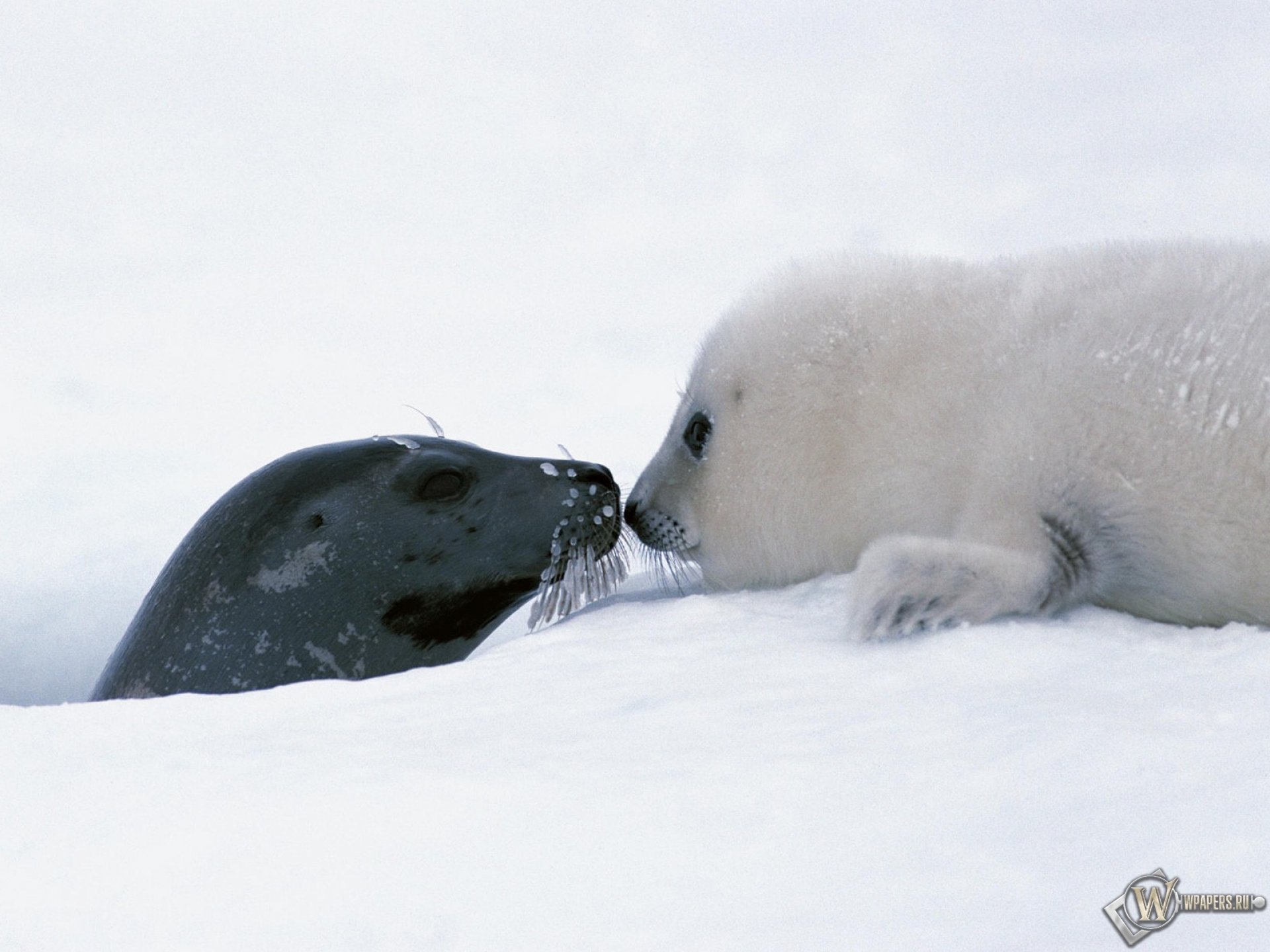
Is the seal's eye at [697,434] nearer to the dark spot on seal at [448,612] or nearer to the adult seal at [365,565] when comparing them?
the adult seal at [365,565]

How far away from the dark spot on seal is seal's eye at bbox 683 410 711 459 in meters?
0.82

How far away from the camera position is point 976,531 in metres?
2.70

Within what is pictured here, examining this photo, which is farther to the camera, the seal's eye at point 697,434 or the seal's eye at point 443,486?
the seal's eye at point 443,486

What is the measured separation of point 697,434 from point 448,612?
1078 mm

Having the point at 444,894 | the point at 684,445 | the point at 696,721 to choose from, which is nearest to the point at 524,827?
the point at 444,894

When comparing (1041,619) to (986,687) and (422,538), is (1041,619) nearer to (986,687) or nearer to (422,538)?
(986,687)

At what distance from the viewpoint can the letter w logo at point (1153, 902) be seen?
51.6 inches

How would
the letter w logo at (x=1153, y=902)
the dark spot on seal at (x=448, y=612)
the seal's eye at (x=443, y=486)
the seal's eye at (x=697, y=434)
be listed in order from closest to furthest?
the letter w logo at (x=1153, y=902) → the seal's eye at (x=697, y=434) → the dark spot on seal at (x=448, y=612) → the seal's eye at (x=443, y=486)

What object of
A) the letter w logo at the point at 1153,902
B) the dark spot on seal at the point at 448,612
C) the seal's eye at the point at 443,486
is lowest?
the dark spot on seal at the point at 448,612

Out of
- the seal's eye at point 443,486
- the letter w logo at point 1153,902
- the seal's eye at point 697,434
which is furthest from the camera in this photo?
the seal's eye at point 443,486

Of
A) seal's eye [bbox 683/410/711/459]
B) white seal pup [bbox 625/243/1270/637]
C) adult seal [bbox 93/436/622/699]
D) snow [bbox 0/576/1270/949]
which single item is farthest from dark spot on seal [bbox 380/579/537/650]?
snow [bbox 0/576/1270/949]

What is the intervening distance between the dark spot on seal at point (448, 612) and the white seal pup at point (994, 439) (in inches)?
28.1

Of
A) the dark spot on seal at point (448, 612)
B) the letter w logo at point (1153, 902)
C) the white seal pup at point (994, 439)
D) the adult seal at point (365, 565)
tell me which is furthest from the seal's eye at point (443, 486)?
the letter w logo at point (1153, 902)

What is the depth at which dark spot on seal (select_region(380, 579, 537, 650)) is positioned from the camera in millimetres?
3945
